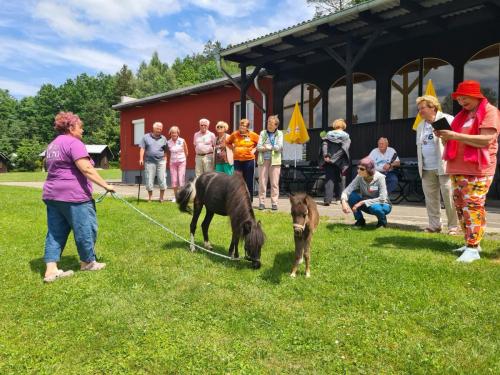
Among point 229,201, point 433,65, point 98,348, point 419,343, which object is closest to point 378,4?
point 433,65

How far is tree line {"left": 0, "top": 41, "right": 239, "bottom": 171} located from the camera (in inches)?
2891

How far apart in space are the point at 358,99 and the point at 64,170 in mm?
10486

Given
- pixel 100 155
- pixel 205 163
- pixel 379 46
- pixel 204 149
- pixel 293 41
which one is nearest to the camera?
pixel 204 149

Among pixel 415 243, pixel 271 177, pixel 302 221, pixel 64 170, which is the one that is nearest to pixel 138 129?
pixel 271 177

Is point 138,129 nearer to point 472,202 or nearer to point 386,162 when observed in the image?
point 386,162

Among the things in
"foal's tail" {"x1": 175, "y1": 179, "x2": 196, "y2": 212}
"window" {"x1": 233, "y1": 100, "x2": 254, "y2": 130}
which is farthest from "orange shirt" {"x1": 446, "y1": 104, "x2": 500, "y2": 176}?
"window" {"x1": 233, "y1": 100, "x2": 254, "y2": 130}

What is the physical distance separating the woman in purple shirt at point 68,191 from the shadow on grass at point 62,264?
1.26 feet

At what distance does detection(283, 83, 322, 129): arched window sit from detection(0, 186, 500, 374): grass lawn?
9131 millimetres

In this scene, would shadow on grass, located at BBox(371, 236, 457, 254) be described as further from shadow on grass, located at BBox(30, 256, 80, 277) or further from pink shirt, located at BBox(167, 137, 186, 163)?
pink shirt, located at BBox(167, 137, 186, 163)

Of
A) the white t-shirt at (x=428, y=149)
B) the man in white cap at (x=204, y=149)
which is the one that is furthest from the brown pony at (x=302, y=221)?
the man in white cap at (x=204, y=149)

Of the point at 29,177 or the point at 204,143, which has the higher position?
the point at 204,143

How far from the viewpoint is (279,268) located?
4.66 m

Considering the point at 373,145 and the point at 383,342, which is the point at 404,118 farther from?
the point at 383,342

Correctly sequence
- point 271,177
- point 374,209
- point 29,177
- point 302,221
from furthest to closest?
point 29,177 < point 271,177 < point 374,209 < point 302,221
